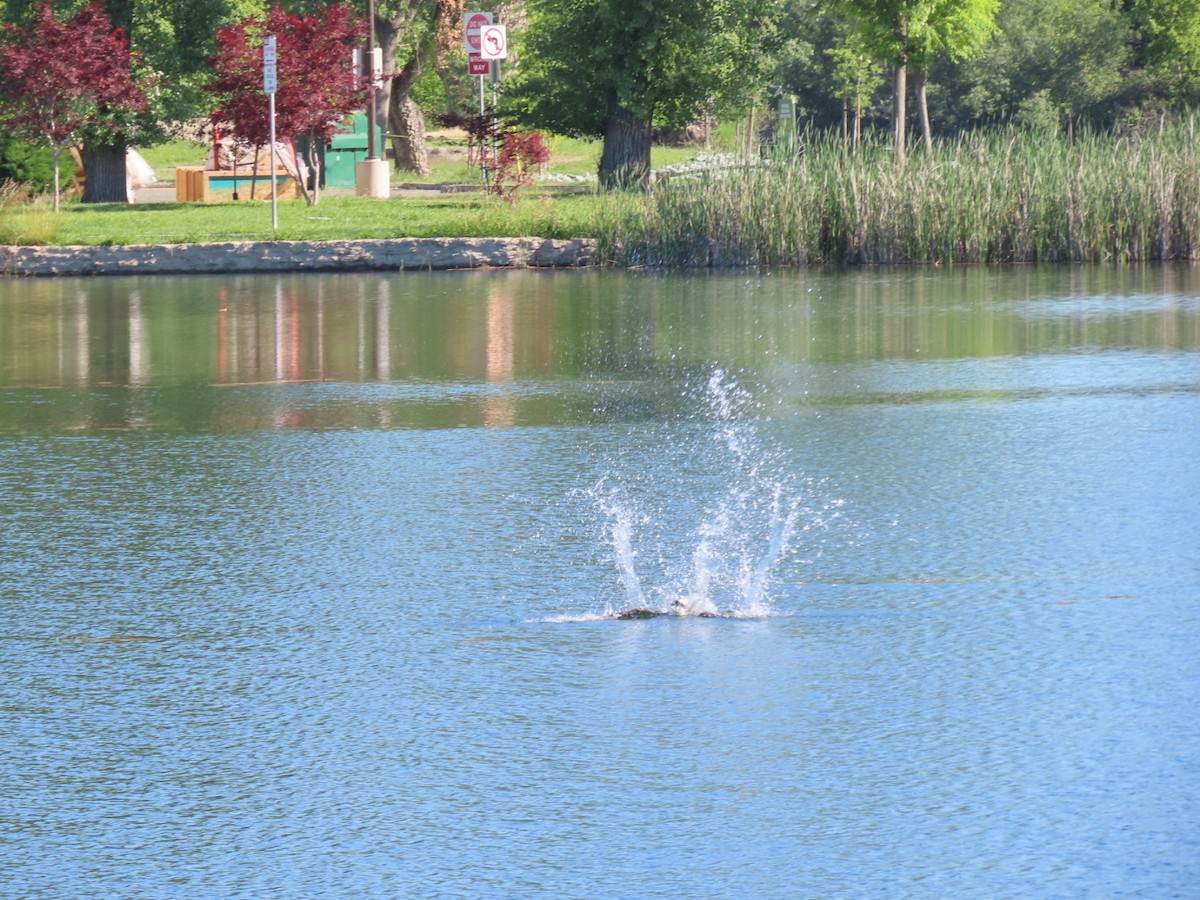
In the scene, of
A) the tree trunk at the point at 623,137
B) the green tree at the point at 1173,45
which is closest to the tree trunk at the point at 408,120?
the tree trunk at the point at 623,137

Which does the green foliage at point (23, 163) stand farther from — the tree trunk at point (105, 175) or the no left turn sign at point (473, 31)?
the no left turn sign at point (473, 31)

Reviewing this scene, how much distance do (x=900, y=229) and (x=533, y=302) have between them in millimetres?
5729

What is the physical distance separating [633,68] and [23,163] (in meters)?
10.7

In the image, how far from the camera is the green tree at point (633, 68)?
30.1 metres

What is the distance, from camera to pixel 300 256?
68.2 feet

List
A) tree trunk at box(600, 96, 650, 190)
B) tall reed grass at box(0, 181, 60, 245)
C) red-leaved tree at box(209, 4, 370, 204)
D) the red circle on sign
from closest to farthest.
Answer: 1. tall reed grass at box(0, 181, 60, 245)
2. red-leaved tree at box(209, 4, 370, 204)
3. tree trunk at box(600, 96, 650, 190)
4. the red circle on sign

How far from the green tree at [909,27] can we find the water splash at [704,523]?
70.8 ft

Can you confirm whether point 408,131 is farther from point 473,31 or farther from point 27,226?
point 27,226

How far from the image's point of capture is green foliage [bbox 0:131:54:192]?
103 feet

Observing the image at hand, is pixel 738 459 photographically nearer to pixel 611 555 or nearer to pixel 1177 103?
pixel 611 555

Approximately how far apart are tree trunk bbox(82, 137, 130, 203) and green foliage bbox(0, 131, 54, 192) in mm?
867

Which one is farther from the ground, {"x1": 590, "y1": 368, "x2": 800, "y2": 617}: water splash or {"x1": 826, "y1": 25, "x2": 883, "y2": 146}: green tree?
{"x1": 826, "y1": 25, "x2": 883, "y2": 146}: green tree

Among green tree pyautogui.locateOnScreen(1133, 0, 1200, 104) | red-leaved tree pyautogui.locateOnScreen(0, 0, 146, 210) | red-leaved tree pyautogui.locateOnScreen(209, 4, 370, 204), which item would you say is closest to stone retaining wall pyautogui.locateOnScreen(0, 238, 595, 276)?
red-leaved tree pyautogui.locateOnScreen(0, 0, 146, 210)

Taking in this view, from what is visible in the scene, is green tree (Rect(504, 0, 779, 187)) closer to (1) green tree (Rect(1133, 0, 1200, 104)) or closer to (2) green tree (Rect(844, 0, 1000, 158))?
(2) green tree (Rect(844, 0, 1000, 158))
